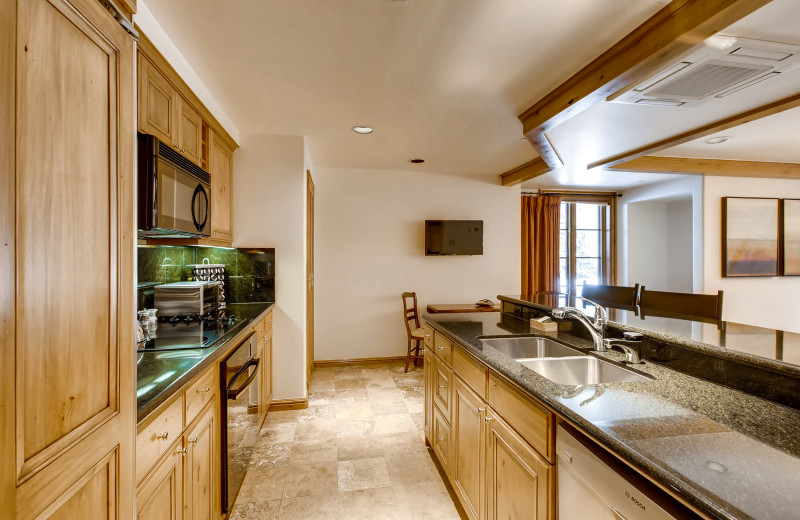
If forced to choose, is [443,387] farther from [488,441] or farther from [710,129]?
[710,129]

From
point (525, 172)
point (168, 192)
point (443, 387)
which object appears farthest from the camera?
point (525, 172)

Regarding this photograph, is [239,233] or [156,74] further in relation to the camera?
[239,233]

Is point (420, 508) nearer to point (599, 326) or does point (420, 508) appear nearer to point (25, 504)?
point (599, 326)

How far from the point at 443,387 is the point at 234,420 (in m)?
1.16

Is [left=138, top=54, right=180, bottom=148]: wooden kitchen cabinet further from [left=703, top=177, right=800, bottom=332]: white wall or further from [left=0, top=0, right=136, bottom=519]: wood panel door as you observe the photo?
[left=703, top=177, right=800, bottom=332]: white wall

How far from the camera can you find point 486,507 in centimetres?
158

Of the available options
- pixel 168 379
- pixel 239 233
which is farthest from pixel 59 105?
pixel 239 233

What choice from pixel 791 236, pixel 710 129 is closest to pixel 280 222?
pixel 710 129

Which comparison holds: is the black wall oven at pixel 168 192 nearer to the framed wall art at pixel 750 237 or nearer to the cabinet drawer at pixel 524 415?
the cabinet drawer at pixel 524 415

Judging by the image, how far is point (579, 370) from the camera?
169 centimetres

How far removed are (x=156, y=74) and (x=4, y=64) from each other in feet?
5.18

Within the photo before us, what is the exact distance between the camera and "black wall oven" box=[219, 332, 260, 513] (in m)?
1.81

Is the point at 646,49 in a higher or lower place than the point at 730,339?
higher

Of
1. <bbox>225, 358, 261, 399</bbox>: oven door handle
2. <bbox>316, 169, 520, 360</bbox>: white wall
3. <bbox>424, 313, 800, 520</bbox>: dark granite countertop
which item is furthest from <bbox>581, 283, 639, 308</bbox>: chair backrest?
<bbox>225, 358, 261, 399</bbox>: oven door handle
